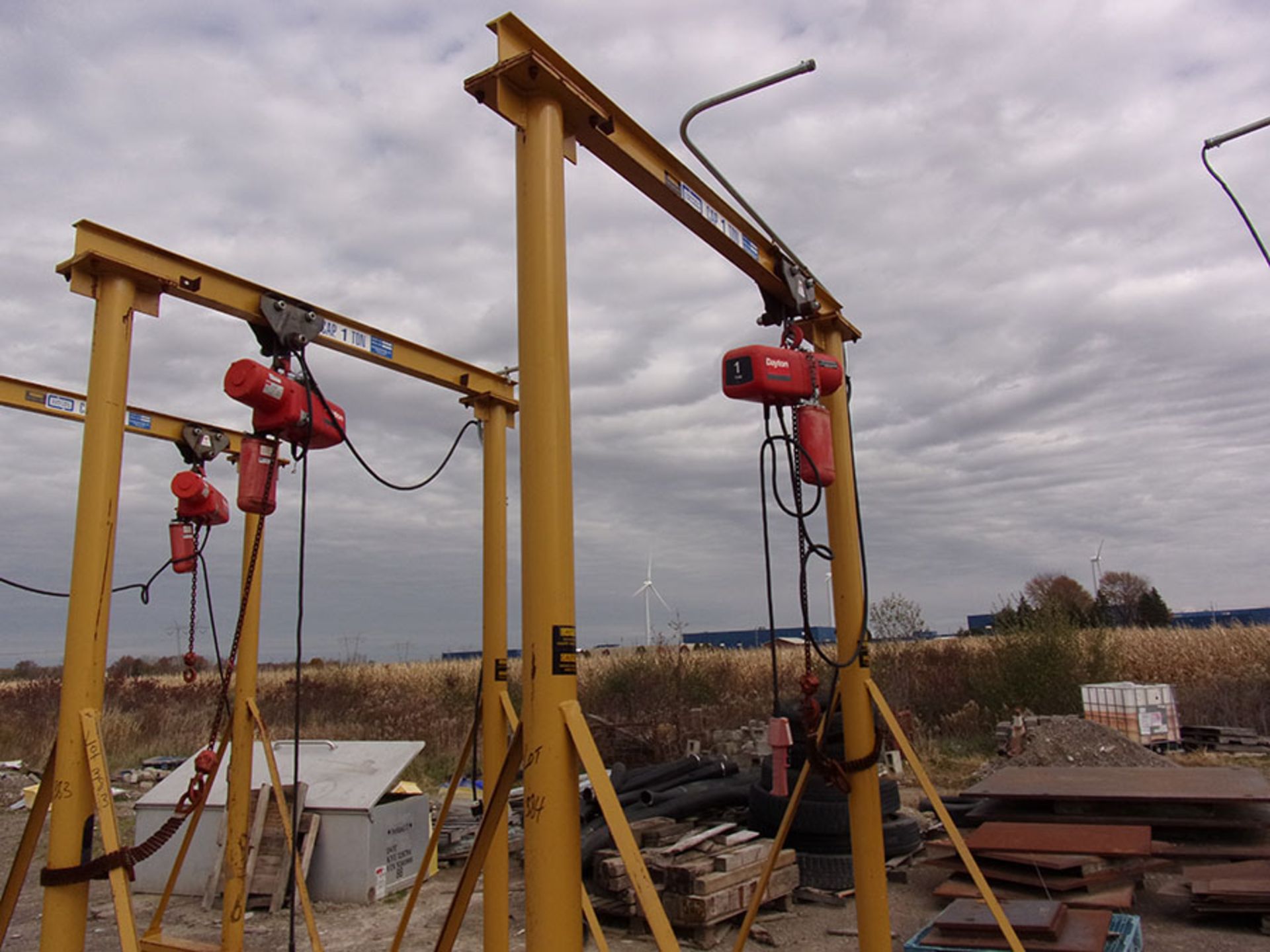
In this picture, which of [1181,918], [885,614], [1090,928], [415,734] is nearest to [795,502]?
[1090,928]

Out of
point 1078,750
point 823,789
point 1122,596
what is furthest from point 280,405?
point 1122,596

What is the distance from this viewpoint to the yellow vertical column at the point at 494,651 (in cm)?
473

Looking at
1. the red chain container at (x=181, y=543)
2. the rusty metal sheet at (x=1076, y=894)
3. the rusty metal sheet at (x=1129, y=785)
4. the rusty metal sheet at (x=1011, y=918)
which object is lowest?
the rusty metal sheet at (x=1076, y=894)

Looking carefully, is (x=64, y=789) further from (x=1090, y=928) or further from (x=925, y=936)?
(x=1090, y=928)

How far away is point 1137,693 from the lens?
488 inches

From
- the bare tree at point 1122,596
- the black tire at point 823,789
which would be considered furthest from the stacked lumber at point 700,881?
the bare tree at point 1122,596

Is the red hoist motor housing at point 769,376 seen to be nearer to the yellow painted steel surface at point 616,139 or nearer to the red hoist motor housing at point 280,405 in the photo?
the yellow painted steel surface at point 616,139

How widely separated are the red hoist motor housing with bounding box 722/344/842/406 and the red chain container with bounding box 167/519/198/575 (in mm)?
3954

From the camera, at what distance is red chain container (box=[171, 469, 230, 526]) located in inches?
228

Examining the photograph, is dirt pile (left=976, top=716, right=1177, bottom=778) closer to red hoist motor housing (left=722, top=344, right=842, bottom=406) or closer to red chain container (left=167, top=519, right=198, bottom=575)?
red hoist motor housing (left=722, top=344, right=842, bottom=406)

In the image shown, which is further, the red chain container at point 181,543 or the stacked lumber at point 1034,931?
the red chain container at point 181,543

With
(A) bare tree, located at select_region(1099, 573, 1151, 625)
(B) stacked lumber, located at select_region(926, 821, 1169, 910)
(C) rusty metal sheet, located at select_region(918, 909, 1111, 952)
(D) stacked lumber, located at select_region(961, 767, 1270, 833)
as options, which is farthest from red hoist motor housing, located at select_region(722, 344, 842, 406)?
(A) bare tree, located at select_region(1099, 573, 1151, 625)

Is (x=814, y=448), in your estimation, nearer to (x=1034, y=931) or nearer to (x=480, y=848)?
(x=480, y=848)

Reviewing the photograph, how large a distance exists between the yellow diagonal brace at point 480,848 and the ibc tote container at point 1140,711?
1144cm
